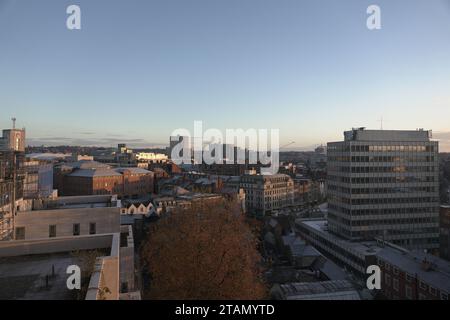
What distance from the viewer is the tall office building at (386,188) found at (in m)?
33.8

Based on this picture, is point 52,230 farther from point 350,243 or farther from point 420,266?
point 350,243

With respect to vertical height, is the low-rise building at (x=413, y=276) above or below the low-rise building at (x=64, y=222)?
below

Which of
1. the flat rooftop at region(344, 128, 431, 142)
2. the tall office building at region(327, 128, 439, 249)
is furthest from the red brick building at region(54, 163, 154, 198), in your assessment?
the flat rooftop at region(344, 128, 431, 142)

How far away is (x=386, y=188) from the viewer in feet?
112

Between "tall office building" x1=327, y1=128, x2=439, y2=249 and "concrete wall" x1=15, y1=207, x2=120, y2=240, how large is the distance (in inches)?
1022

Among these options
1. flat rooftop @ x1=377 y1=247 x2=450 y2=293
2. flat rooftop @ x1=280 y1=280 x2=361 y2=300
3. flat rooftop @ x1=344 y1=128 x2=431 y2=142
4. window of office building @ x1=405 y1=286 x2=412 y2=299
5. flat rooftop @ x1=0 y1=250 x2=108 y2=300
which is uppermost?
flat rooftop @ x1=344 y1=128 x2=431 y2=142

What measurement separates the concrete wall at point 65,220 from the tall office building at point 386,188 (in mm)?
25963

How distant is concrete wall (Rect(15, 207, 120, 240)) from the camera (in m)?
14.9

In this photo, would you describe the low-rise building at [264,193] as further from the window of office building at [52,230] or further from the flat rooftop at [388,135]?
the window of office building at [52,230]

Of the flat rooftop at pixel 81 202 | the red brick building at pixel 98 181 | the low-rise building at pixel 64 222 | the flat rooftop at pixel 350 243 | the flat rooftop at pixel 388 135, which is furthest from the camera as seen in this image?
the red brick building at pixel 98 181

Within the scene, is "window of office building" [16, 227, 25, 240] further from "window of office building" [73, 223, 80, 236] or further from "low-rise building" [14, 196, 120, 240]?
Result: "window of office building" [73, 223, 80, 236]

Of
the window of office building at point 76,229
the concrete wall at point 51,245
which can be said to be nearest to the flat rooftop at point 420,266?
the concrete wall at point 51,245

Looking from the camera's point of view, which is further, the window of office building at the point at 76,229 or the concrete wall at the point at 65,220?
the window of office building at the point at 76,229

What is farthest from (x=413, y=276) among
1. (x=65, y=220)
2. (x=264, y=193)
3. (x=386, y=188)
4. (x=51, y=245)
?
(x=264, y=193)
